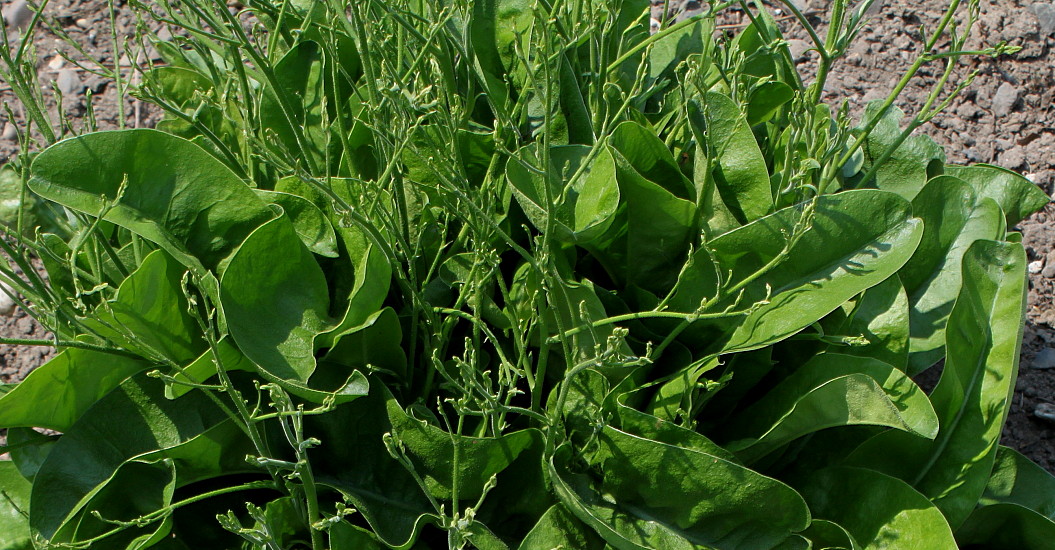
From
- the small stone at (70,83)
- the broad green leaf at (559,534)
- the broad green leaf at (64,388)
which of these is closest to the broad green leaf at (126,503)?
the broad green leaf at (64,388)

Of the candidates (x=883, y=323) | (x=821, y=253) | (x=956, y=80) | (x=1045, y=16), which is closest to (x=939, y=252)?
(x=883, y=323)

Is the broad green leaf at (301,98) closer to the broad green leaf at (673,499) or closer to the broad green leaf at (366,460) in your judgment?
the broad green leaf at (366,460)

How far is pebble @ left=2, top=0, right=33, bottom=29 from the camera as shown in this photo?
8.30 ft

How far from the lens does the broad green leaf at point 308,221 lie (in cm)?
133

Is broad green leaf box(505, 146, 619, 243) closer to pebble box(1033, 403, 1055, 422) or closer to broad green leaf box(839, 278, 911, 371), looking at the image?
broad green leaf box(839, 278, 911, 371)

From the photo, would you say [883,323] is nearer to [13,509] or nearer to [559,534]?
[559,534]

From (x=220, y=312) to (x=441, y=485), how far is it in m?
0.37

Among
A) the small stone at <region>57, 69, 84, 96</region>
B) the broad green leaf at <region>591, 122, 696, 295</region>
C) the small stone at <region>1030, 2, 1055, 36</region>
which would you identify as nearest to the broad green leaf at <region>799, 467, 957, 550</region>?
the broad green leaf at <region>591, 122, 696, 295</region>

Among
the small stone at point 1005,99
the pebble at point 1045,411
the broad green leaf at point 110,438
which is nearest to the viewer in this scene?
the broad green leaf at point 110,438

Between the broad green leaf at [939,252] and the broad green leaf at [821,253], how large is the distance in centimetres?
22

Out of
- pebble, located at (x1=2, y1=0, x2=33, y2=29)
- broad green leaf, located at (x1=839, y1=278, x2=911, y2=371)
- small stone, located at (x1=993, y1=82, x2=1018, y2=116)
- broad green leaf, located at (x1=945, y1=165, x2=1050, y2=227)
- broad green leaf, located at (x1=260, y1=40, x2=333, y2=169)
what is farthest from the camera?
pebble, located at (x1=2, y1=0, x2=33, y2=29)

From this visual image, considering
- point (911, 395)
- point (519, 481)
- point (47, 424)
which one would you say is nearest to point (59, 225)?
point (47, 424)

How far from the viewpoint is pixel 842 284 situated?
1.29 meters

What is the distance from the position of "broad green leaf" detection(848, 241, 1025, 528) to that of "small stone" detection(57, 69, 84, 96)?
2.08 m
